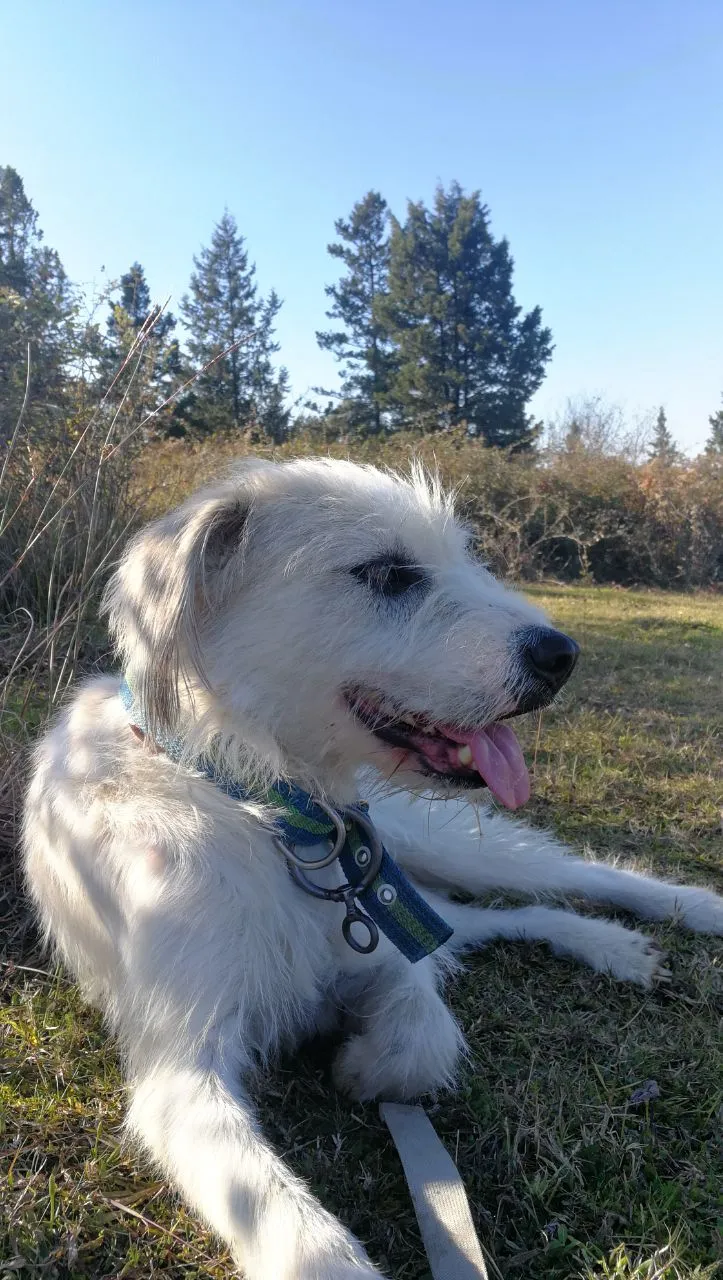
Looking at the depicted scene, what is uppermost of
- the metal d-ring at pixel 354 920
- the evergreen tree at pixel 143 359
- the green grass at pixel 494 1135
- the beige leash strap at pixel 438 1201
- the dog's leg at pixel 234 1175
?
the evergreen tree at pixel 143 359

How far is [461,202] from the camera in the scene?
3891cm

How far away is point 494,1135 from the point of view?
6.14 feet

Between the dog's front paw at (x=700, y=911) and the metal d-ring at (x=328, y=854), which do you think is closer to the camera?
the metal d-ring at (x=328, y=854)

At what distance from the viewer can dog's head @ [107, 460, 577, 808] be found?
6.56 feet

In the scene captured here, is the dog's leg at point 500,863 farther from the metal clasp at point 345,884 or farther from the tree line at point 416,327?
the tree line at point 416,327

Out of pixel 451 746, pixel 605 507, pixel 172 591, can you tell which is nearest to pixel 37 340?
pixel 172 591

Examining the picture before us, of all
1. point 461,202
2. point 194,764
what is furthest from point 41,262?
point 461,202

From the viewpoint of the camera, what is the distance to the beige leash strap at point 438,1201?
1477 mm

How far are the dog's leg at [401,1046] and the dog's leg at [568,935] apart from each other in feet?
1.95

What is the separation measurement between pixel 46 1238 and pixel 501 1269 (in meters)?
0.87

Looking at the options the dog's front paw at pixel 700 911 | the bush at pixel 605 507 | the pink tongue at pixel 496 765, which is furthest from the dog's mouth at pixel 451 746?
the bush at pixel 605 507

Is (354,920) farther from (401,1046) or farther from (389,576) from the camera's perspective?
(389,576)

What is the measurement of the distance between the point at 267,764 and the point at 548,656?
76 cm

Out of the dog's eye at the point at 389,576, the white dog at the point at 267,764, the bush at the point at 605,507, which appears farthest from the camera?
the bush at the point at 605,507
